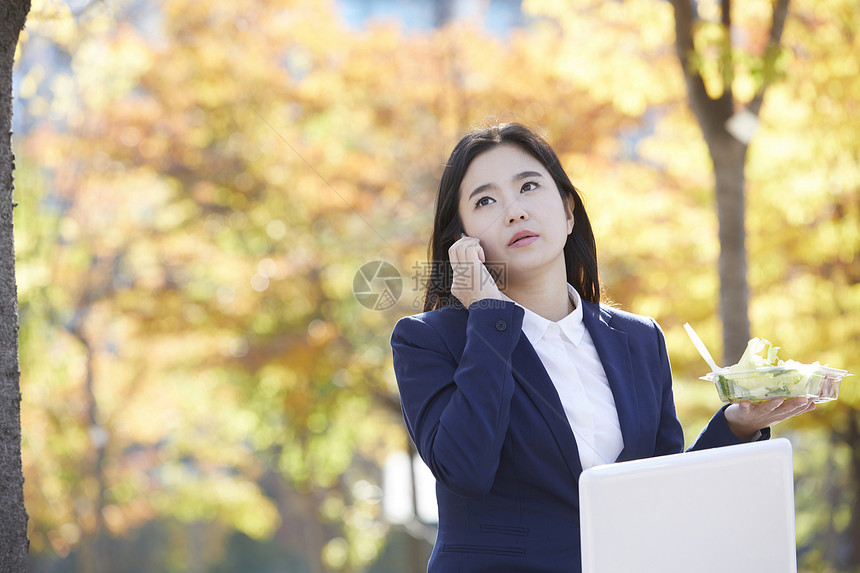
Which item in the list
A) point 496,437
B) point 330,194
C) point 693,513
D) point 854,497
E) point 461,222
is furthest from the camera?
point 854,497

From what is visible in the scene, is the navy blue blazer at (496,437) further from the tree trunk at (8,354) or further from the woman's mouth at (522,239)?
the tree trunk at (8,354)

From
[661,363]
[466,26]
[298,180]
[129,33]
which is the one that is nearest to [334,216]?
[298,180]

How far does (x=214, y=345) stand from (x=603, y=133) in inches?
181

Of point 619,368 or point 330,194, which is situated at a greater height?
point 330,194

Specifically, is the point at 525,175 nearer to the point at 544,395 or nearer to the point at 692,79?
the point at 544,395

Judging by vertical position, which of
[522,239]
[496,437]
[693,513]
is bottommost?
[693,513]

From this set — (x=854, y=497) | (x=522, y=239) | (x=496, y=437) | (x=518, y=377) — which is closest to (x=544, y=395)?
(x=518, y=377)

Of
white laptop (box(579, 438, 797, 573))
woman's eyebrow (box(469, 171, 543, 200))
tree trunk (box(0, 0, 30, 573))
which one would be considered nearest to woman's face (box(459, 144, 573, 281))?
woman's eyebrow (box(469, 171, 543, 200))

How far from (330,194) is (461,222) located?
18.7 feet

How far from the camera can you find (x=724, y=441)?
2061mm

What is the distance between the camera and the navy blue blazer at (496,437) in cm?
183

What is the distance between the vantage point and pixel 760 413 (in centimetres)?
196

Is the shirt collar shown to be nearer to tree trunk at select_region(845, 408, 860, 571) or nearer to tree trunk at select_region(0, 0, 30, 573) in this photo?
tree trunk at select_region(0, 0, 30, 573)

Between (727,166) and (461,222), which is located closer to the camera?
(461,222)
